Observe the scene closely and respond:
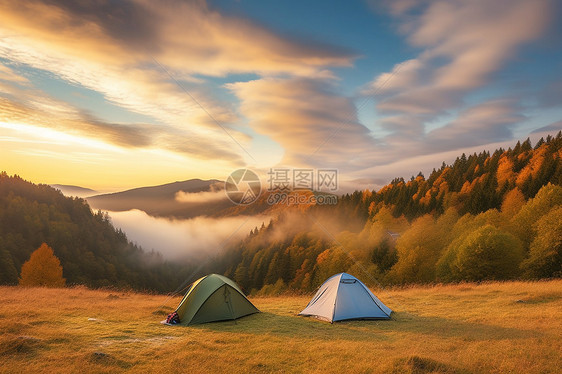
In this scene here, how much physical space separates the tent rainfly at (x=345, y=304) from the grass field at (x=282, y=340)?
0.56 m

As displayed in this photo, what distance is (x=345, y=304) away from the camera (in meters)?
17.3

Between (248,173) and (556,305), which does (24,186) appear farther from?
(556,305)

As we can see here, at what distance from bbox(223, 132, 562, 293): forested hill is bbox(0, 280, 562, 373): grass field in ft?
39.5

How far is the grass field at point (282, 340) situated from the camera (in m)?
9.85

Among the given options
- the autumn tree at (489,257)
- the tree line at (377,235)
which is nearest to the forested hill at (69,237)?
Answer: the tree line at (377,235)

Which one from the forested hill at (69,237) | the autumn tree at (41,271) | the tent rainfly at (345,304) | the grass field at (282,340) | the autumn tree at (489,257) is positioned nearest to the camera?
the grass field at (282,340)

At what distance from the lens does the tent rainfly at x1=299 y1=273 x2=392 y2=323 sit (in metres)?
17.1

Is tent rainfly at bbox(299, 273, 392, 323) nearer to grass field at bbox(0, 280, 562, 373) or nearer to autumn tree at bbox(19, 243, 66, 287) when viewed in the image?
grass field at bbox(0, 280, 562, 373)

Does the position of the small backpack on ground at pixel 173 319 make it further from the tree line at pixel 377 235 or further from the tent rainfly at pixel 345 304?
the tree line at pixel 377 235

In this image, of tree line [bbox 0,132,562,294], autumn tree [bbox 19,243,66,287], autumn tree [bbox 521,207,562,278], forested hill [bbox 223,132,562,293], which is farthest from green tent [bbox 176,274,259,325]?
autumn tree [bbox 19,243,66,287]

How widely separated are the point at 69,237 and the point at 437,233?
12779 centimetres

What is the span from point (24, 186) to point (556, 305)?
573 feet

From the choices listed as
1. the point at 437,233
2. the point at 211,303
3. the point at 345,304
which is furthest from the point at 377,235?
the point at 211,303

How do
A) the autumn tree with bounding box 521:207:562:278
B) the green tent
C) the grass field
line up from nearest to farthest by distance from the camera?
the grass field < the green tent < the autumn tree with bounding box 521:207:562:278
